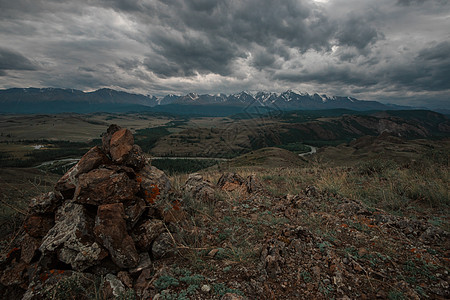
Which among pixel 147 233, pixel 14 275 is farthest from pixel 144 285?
pixel 14 275

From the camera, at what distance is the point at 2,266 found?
3254 millimetres

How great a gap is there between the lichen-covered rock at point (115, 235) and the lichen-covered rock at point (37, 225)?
1.25 m

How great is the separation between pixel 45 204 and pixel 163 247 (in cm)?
258

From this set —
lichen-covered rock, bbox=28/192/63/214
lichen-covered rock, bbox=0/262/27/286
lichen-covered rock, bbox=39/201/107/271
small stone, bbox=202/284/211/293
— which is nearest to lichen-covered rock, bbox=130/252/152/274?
lichen-covered rock, bbox=39/201/107/271

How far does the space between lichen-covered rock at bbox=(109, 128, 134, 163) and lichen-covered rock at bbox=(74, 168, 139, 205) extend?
1.50 feet

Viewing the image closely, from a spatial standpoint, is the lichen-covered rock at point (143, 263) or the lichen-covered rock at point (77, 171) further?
the lichen-covered rock at point (77, 171)

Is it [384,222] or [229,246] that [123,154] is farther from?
[384,222]

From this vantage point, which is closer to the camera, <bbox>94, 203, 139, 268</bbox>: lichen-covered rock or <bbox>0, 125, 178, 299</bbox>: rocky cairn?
<bbox>0, 125, 178, 299</bbox>: rocky cairn

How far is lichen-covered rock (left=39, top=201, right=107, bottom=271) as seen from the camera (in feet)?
10.3

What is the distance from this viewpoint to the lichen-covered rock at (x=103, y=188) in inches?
142

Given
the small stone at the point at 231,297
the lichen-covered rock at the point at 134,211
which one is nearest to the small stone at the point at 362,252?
the small stone at the point at 231,297

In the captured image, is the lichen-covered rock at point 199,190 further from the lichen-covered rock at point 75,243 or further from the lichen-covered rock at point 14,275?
the lichen-covered rock at point 14,275

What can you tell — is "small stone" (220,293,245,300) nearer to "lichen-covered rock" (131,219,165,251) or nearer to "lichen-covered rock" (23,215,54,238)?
"lichen-covered rock" (131,219,165,251)

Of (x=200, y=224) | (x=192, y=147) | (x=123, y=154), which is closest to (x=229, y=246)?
(x=200, y=224)
